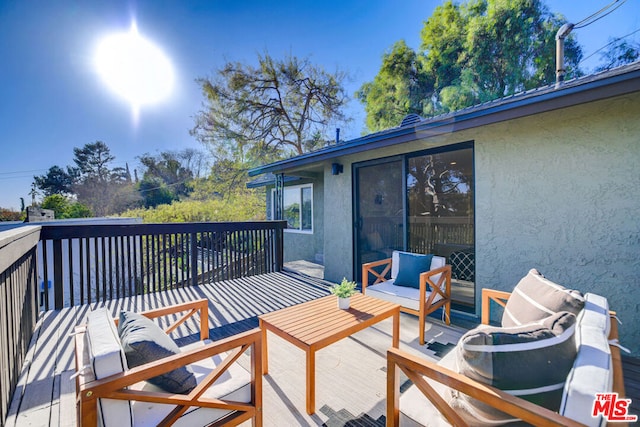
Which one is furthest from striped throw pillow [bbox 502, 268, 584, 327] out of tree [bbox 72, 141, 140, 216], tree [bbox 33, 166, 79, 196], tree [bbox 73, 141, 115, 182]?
tree [bbox 33, 166, 79, 196]

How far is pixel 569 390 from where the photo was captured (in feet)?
3.29

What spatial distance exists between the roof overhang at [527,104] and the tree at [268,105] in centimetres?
1053

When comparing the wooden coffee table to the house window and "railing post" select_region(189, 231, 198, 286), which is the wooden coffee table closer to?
"railing post" select_region(189, 231, 198, 286)

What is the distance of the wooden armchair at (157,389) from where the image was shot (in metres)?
1.21

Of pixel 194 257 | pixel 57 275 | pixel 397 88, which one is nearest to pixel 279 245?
pixel 194 257

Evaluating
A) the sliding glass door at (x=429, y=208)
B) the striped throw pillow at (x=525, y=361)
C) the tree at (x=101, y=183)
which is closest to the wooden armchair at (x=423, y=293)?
the sliding glass door at (x=429, y=208)

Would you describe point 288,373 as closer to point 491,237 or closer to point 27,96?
point 491,237

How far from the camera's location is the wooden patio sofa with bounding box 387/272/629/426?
0.98m

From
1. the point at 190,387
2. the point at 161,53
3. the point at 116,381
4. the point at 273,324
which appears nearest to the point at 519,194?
the point at 273,324

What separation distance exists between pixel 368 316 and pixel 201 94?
14305 millimetres

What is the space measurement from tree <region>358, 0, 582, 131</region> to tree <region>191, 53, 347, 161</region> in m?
3.36

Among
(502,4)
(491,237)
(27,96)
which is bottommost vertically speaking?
(491,237)

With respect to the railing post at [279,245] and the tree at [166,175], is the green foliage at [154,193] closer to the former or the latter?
the tree at [166,175]

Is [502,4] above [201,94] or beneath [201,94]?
above
